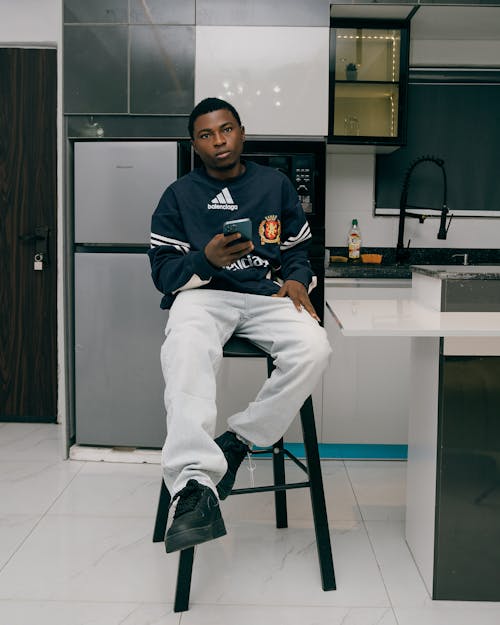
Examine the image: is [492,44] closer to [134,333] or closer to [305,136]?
[305,136]

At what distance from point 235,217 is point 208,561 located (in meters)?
1.07

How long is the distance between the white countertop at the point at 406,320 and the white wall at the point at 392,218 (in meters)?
1.51

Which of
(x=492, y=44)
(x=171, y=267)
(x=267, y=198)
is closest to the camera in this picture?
(x=171, y=267)

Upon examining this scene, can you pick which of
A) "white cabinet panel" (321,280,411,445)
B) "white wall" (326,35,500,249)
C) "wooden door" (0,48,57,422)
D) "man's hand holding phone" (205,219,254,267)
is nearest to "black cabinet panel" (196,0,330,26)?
"white wall" (326,35,500,249)

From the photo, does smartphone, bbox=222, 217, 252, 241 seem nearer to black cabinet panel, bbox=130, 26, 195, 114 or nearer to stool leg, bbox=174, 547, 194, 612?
stool leg, bbox=174, 547, 194, 612

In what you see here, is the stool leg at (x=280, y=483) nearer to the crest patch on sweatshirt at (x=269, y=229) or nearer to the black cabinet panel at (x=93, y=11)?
the crest patch on sweatshirt at (x=269, y=229)

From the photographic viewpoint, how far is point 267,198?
214 centimetres

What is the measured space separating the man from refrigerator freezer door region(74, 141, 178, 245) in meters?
0.72

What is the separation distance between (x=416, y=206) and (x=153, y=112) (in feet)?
4.94

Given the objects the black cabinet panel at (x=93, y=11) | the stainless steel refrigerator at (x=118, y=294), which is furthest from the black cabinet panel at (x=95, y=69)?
the stainless steel refrigerator at (x=118, y=294)

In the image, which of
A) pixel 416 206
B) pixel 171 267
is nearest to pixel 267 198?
pixel 171 267

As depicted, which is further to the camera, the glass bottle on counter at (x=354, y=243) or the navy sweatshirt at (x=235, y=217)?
the glass bottle on counter at (x=354, y=243)

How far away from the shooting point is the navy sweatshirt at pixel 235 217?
206cm

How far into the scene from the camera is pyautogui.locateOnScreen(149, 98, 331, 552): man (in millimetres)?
1651
